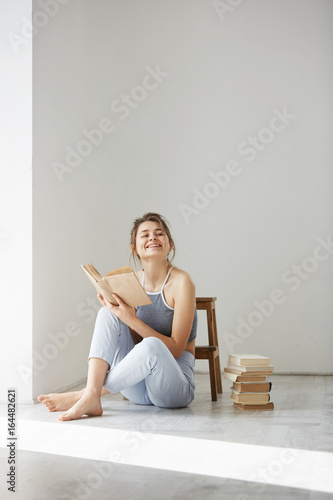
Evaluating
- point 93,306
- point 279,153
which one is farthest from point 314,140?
point 93,306

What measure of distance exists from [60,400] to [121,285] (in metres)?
0.63

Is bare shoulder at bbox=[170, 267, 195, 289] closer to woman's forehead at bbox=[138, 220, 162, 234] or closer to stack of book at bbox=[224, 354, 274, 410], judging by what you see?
woman's forehead at bbox=[138, 220, 162, 234]

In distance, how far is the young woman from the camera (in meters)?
2.60

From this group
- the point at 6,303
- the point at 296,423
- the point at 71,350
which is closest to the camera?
the point at 296,423

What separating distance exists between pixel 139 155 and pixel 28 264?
4.95 feet

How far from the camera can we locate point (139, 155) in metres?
4.32

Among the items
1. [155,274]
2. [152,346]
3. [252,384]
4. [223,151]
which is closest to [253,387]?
[252,384]

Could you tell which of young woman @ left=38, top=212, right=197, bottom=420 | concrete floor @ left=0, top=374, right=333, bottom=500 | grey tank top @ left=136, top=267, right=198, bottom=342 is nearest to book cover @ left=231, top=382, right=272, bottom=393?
concrete floor @ left=0, top=374, right=333, bottom=500

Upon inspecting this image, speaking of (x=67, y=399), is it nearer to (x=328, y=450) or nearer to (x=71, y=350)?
(x=71, y=350)

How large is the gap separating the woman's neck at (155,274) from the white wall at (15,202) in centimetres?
61

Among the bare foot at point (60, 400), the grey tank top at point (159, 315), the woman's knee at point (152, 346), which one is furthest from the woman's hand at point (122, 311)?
the bare foot at point (60, 400)

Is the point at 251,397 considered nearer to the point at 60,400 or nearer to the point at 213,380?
the point at 213,380

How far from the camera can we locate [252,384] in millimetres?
2818

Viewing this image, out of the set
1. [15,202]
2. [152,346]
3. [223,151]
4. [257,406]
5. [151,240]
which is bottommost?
[257,406]
